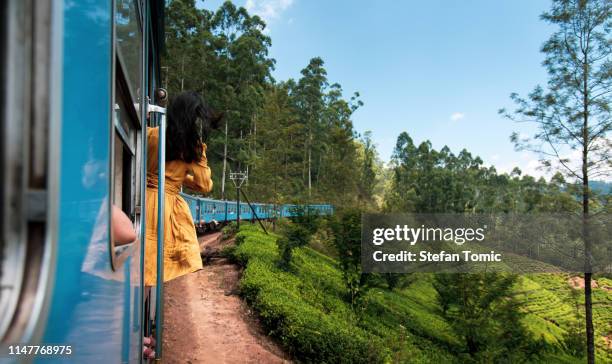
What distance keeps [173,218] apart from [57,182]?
1.58m

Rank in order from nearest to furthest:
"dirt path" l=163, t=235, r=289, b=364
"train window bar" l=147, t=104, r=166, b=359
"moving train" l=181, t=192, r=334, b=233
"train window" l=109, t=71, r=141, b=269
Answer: "train window" l=109, t=71, r=141, b=269
"train window bar" l=147, t=104, r=166, b=359
"dirt path" l=163, t=235, r=289, b=364
"moving train" l=181, t=192, r=334, b=233

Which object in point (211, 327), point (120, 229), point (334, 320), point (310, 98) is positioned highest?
point (310, 98)

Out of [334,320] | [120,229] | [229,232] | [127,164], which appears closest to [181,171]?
[127,164]

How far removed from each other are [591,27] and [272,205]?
12.1 metres

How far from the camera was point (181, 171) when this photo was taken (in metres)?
2.00

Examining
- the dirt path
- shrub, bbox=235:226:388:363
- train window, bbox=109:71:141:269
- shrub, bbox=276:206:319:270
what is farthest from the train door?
shrub, bbox=276:206:319:270

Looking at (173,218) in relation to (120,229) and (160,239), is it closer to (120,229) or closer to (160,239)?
(160,239)

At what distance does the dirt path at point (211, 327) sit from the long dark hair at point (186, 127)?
3105mm

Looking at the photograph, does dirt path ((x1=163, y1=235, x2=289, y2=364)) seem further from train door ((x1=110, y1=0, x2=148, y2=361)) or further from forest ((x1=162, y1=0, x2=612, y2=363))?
train door ((x1=110, y1=0, x2=148, y2=361))

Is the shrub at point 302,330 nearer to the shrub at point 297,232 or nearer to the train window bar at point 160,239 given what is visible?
the shrub at point 297,232

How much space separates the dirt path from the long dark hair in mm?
3105

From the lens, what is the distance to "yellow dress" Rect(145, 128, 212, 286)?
70.3 inches

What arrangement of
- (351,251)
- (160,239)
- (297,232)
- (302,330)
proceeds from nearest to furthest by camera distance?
(160,239)
(302,330)
(351,251)
(297,232)

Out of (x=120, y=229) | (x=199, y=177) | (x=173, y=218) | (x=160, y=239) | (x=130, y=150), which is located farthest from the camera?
(x=199, y=177)
